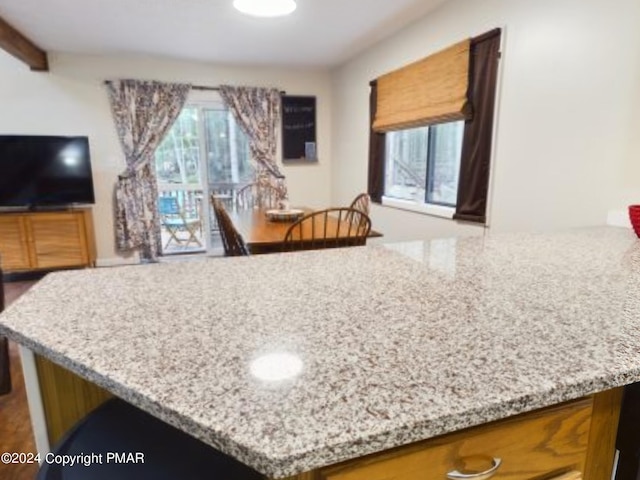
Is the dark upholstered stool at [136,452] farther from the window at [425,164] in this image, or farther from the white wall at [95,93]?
the white wall at [95,93]

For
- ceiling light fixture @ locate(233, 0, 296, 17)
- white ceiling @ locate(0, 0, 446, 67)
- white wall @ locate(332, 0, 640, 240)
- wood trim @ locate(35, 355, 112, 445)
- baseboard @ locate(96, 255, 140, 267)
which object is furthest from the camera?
baseboard @ locate(96, 255, 140, 267)

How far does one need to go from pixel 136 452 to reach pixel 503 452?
59 cm

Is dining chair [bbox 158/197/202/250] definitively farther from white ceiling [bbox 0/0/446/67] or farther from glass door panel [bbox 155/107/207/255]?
white ceiling [bbox 0/0/446/67]

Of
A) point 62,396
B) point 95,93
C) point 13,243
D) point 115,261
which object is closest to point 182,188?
point 115,261

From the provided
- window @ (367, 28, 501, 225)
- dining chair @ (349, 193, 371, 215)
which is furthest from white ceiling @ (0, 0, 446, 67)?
dining chair @ (349, 193, 371, 215)

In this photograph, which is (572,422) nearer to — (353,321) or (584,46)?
(353,321)

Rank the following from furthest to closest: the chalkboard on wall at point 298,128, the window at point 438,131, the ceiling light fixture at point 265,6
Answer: the chalkboard on wall at point 298,128 < the window at point 438,131 < the ceiling light fixture at point 265,6

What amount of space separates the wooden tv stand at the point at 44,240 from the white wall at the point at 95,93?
1.64ft

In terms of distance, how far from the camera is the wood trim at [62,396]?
0.80 m

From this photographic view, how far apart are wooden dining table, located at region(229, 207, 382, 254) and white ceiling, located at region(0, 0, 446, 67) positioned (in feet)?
5.20

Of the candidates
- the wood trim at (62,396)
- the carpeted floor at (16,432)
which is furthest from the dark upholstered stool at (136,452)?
the carpeted floor at (16,432)

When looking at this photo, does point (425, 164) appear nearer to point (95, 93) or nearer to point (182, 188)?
point (182, 188)

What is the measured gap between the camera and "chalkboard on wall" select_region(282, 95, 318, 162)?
4.86 meters

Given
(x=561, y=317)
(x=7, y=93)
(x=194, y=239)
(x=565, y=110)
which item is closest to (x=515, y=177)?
(x=565, y=110)
